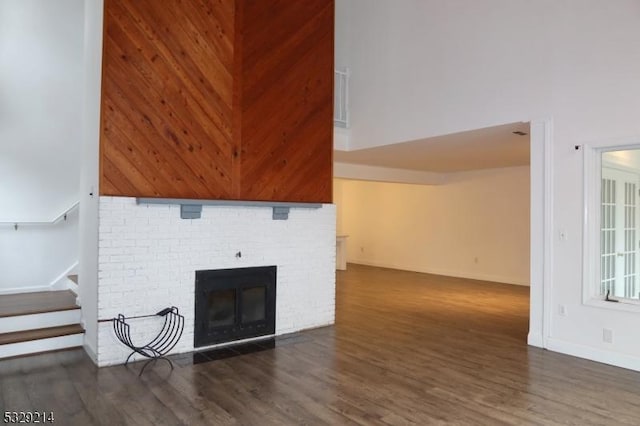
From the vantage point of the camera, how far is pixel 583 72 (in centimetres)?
430

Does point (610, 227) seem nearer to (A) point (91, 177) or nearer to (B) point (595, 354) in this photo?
(B) point (595, 354)

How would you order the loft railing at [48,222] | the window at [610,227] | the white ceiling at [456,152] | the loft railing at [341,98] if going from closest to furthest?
the window at [610,227] < the loft railing at [48,222] < the white ceiling at [456,152] < the loft railing at [341,98]

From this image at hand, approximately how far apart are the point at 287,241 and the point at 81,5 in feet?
14.1

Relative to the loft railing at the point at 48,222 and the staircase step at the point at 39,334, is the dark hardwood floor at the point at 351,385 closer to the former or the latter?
the staircase step at the point at 39,334

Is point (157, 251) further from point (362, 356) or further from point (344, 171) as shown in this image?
point (344, 171)

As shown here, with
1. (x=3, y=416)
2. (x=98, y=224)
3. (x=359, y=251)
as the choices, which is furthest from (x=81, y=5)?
(x=359, y=251)

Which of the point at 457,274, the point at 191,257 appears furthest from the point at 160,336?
the point at 457,274

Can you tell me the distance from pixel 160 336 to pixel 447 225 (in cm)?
774

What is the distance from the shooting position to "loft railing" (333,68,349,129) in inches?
269

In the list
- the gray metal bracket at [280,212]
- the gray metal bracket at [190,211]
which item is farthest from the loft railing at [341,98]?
the gray metal bracket at [190,211]

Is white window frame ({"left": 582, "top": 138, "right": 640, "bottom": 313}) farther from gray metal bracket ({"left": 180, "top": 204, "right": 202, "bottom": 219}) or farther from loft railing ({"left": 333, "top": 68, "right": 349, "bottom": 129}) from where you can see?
gray metal bracket ({"left": 180, "top": 204, "right": 202, "bottom": 219})

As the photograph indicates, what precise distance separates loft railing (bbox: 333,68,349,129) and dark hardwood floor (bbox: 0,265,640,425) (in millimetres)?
3208

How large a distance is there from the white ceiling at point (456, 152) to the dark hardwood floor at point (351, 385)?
242 centimetres

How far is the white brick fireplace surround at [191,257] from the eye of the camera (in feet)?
13.3
